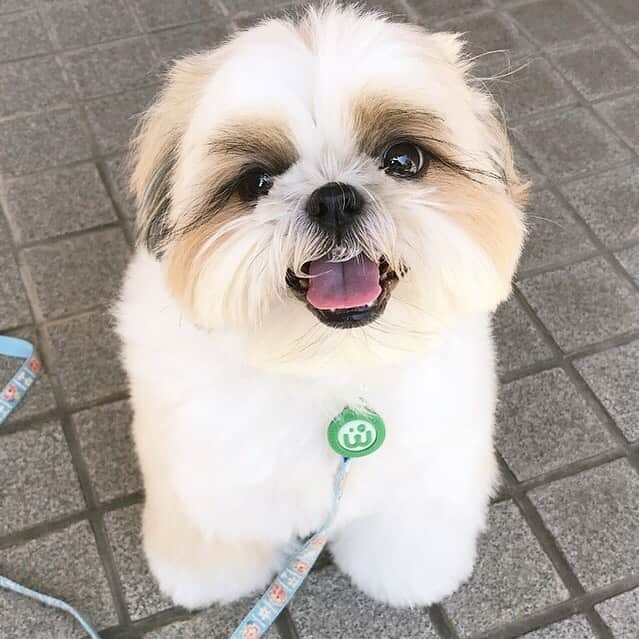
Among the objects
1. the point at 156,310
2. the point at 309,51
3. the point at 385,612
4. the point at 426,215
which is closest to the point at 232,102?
the point at 309,51

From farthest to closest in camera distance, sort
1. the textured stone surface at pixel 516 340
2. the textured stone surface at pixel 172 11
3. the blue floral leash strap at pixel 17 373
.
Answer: the textured stone surface at pixel 172 11
the textured stone surface at pixel 516 340
the blue floral leash strap at pixel 17 373

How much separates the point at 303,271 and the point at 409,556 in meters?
0.86

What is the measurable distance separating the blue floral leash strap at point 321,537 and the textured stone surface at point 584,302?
3.01 feet

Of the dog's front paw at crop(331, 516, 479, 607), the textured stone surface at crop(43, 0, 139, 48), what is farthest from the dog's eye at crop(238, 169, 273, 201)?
the textured stone surface at crop(43, 0, 139, 48)

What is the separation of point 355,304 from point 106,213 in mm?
1491

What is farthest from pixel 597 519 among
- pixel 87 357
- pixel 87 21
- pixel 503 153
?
pixel 87 21

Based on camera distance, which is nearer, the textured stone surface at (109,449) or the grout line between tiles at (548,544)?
the grout line between tiles at (548,544)

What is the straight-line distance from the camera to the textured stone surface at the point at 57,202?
2436 millimetres

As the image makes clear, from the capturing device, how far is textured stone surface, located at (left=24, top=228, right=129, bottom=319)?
2.27m

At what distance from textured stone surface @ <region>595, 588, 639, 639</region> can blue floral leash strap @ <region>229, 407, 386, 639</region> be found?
0.61m

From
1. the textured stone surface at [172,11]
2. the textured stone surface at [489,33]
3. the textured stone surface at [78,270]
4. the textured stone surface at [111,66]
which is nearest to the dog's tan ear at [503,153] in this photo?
the textured stone surface at [78,270]

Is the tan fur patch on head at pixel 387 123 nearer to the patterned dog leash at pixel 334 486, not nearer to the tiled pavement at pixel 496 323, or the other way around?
the patterned dog leash at pixel 334 486

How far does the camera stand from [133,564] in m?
1.83

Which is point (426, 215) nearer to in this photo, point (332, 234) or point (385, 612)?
point (332, 234)
